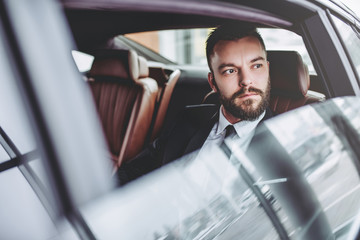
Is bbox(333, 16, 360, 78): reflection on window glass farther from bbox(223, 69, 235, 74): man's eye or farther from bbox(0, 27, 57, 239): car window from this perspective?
bbox(0, 27, 57, 239): car window

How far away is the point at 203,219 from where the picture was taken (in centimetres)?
90

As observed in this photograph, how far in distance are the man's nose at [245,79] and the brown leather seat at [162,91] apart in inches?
50.1

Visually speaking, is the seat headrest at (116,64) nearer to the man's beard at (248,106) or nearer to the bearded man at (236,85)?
the bearded man at (236,85)

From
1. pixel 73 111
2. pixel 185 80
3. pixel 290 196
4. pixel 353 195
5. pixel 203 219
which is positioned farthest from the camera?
pixel 185 80

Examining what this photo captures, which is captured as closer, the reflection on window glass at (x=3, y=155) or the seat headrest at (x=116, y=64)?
the reflection on window glass at (x=3, y=155)

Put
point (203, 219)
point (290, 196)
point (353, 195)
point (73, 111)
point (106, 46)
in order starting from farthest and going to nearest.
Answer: point (106, 46), point (353, 195), point (290, 196), point (203, 219), point (73, 111)

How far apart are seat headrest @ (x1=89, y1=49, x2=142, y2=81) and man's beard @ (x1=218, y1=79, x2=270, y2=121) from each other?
5.08 ft

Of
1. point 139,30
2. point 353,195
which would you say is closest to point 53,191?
point 353,195

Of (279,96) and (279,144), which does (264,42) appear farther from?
(279,144)

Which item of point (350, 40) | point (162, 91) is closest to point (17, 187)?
point (162, 91)

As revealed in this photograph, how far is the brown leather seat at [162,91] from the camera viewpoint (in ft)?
7.73

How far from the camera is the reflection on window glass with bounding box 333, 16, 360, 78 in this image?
1319 millimetres

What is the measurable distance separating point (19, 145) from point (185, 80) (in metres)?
1.51

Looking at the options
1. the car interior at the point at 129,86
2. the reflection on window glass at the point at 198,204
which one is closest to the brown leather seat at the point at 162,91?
the car interior at the point at 129,86
